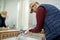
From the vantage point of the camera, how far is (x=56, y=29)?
0.99 m

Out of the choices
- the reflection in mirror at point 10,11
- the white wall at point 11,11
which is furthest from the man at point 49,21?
the white wall at point 11,11

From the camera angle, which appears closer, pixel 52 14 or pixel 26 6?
pixel 52 14

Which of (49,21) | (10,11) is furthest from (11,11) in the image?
(49,21)

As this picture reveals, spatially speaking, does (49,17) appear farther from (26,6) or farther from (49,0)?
(49,0)

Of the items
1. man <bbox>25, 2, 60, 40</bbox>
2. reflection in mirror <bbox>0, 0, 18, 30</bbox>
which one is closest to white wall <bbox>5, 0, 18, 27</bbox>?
reflection in mirror <bbox>0, 0, 18, 30</bbox>

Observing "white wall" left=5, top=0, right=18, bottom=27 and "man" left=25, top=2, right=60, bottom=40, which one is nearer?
"man" left=25, top=2, right=60, bottom=40

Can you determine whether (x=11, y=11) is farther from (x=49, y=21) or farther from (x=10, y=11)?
(x=49, y=21)

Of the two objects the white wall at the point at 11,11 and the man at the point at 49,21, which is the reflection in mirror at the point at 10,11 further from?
the man at the point at 49,21

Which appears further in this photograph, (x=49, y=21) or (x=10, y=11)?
(x=10, y=11)

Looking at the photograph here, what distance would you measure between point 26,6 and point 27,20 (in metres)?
0.33

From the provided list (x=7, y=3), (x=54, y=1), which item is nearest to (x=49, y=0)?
(x=54, y=1)

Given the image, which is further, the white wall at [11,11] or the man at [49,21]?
the white wall at [11,11]

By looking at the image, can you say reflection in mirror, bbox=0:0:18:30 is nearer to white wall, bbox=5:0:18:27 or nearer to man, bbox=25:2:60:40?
white wall, bbox=5:0:18:27

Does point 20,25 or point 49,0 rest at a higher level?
point 49,0
